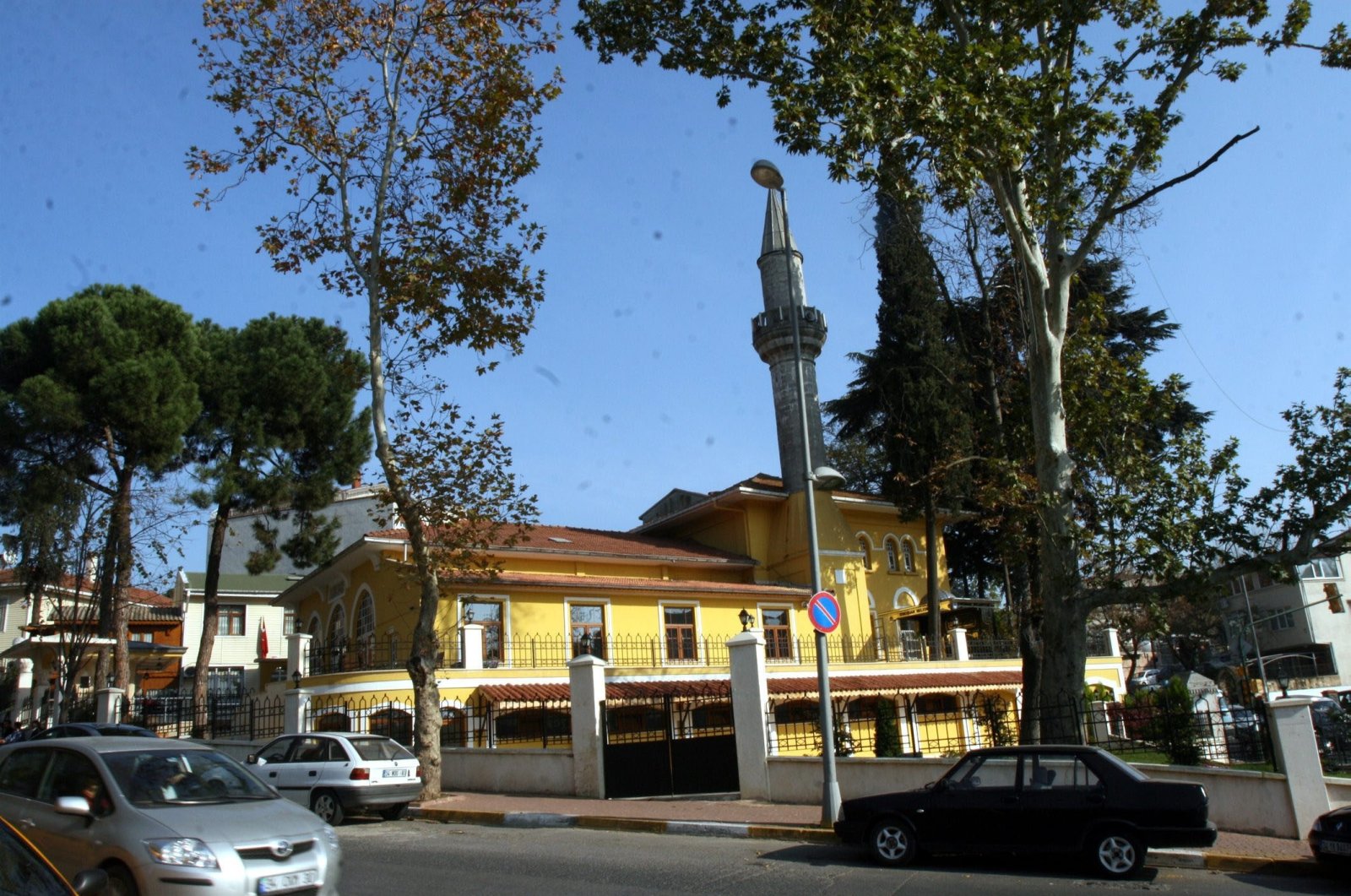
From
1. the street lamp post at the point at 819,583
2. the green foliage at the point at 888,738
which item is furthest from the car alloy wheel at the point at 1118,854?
the green foliage at the point at 888,738

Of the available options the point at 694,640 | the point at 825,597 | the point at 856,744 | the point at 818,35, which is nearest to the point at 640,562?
the point at 694,640

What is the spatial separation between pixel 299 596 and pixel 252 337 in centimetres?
866

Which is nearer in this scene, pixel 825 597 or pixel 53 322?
pixel 825 597

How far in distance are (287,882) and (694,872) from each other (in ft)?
14.7

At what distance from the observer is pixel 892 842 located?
10422 mm

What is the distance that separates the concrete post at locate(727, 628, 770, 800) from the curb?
2.23 m

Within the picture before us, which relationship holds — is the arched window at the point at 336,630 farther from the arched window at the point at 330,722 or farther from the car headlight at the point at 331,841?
the car headlight at the point at 331,841

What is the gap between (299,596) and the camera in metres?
33.0

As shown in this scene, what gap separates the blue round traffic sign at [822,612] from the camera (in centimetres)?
1335

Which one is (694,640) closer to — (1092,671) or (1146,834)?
(1092,671)

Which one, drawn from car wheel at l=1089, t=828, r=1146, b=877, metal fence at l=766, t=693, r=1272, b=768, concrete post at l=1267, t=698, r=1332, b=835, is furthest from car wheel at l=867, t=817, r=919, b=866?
concrete post at l=1267, t=698, r=1332, b=835

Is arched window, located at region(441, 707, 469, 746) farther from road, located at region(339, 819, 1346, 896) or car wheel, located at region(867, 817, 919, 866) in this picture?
car wheel, located at region(867, 817, 919, 866)

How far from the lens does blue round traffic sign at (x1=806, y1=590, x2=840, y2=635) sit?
43.8 feet

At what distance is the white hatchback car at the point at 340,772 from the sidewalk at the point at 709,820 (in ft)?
3.51
